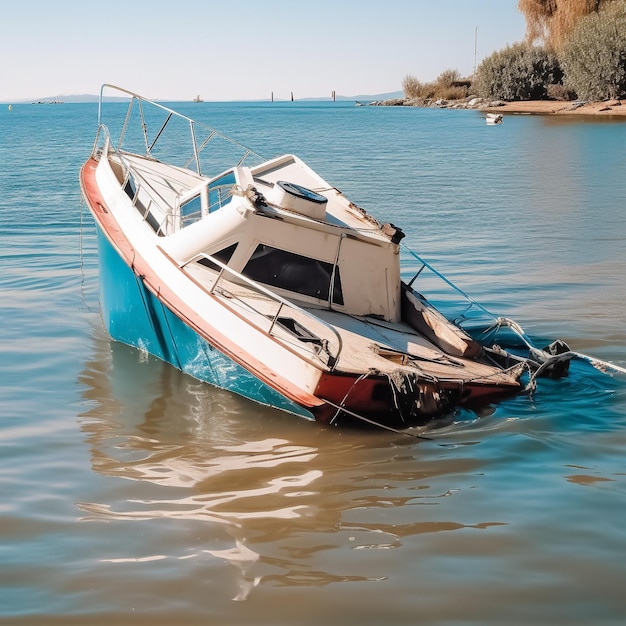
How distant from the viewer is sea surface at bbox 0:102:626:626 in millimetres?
5246

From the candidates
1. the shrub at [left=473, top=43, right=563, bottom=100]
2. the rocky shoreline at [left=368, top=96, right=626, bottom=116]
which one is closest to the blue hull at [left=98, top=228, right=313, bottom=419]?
the rocky shoreline at [left=368, top=96, right=626, bottom=116]

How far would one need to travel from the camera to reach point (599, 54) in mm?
59875

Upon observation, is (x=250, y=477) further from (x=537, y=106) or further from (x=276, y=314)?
(x=537, y=106)

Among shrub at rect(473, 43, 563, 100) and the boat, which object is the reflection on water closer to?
the boat

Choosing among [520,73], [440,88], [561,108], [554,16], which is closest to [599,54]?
[561,108]

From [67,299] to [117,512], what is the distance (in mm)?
7329

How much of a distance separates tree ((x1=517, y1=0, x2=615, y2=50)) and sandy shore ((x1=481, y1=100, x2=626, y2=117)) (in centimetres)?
470

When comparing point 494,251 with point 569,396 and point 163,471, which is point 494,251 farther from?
point 163,471

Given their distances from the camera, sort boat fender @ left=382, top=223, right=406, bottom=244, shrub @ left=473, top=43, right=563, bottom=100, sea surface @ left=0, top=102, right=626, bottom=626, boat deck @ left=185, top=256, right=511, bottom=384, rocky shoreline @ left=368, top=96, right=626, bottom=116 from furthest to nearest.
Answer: shrub @ left=473, top=43, right=563, bottom=100
rocky shoreline @ left=368, top=96, right=626, bottom=116
boat fender @ left=382, top=223, right=406, bottom=244
boat deck @ left=185, top=256, right=511, bottom=384
sea surface @ left=0, top=102, right=626, bottom=626

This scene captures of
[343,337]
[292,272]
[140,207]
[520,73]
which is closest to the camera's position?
[343,337]

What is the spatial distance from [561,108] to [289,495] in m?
63.6

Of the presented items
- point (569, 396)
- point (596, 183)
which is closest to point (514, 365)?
point (569, 396)

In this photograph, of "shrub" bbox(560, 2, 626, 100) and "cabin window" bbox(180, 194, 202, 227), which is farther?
"shrub" bbox(560, 2, 626, 100)

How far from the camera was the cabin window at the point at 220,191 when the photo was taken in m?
10.2
